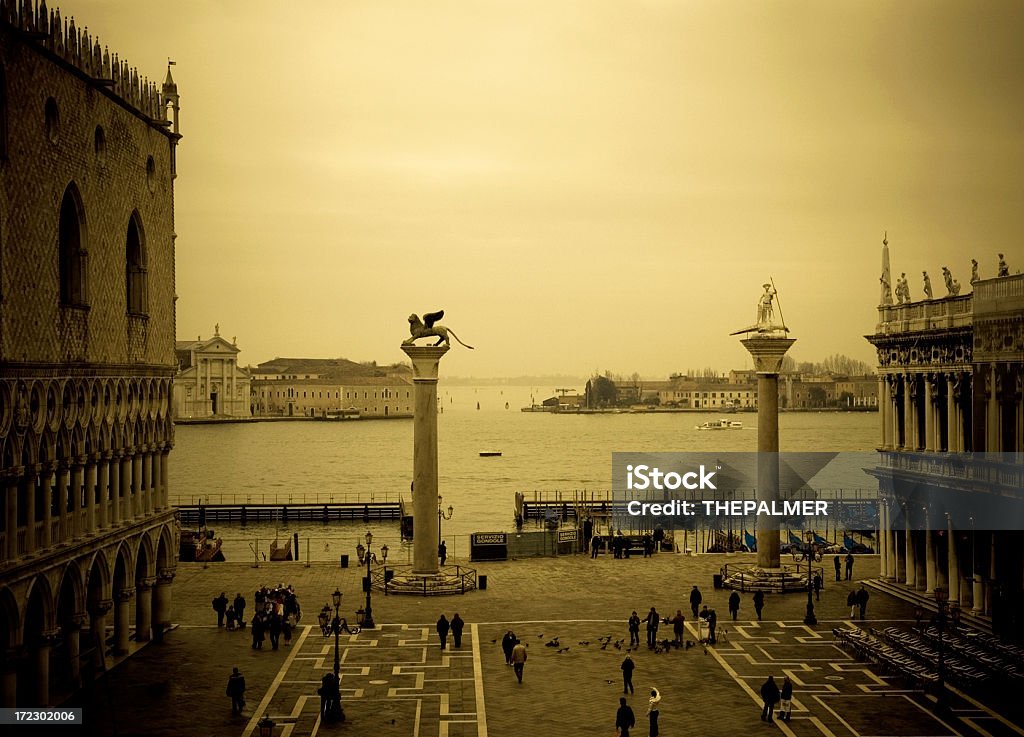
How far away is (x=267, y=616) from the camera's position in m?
28.5

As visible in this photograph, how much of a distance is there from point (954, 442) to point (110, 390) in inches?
825

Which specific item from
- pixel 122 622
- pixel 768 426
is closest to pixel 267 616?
pixel 122 622

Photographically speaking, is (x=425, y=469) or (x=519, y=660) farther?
(x=425, y=469)

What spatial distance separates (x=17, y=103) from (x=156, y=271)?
8.99 m

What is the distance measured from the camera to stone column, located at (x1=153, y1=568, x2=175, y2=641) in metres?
29.0

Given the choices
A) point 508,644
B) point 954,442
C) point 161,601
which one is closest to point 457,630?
point 508,644

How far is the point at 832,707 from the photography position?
2309cm

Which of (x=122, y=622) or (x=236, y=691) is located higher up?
(x=122, y=622)

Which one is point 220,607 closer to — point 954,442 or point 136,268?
point 136,268

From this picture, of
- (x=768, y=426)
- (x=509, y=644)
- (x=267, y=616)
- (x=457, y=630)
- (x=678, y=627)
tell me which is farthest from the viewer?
(x=768, y=426)

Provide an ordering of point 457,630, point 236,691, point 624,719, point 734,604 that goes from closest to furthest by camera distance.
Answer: point 624,719 < point 236,691 < point 457,630 < point 734,604

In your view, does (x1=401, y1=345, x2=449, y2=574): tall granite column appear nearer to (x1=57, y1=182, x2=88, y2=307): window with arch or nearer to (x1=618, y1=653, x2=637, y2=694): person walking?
(x1=618, y1=653, x2=637, y2=694): person walking

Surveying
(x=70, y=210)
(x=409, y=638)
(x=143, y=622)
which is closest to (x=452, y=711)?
(x=409, y=638)

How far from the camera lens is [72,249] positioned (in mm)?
23609
